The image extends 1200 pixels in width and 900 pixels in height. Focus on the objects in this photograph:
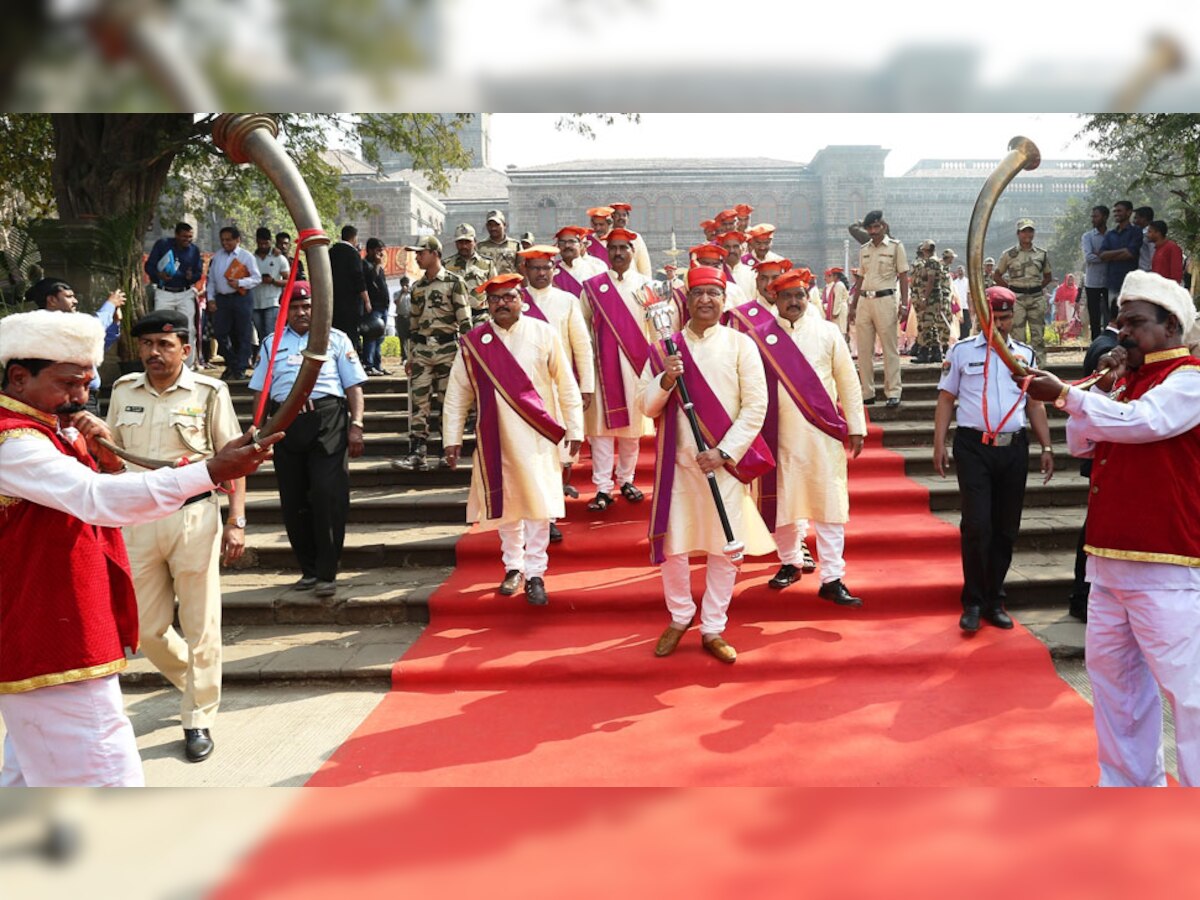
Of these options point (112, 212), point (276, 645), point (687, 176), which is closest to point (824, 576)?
point (276, 645)

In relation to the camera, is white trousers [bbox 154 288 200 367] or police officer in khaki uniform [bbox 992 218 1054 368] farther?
police officer in khaki uniform [bbox 992 218 1054 368]

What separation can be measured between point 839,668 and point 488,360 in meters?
2.88

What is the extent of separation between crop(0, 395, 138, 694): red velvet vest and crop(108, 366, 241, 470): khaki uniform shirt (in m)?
1.89

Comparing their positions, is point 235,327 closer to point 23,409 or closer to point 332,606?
point 332,606

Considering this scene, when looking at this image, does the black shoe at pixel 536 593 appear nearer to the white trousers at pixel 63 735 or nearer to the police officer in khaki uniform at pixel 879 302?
the white trousers at pixel 63 735

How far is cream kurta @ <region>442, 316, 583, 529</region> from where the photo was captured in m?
5.78

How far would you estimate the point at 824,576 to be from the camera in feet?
18.5

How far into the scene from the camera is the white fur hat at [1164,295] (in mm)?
3188

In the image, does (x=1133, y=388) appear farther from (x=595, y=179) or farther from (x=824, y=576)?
(x=595, y=179)

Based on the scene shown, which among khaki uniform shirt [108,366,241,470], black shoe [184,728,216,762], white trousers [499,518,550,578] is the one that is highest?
khaki uniform shirt [108,366,241,470]

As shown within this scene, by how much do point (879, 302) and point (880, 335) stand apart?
13.1 inches

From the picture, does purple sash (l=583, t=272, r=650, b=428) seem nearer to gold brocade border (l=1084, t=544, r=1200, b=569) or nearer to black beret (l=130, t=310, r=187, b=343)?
black beret (l=130, t=310, r=187, b=343)

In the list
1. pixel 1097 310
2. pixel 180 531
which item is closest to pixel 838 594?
pixel 180 531

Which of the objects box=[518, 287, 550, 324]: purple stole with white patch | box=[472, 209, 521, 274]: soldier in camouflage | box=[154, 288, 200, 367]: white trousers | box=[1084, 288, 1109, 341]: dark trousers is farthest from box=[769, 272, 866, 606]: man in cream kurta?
box=[154, 288, 200, 367]: white trousers
